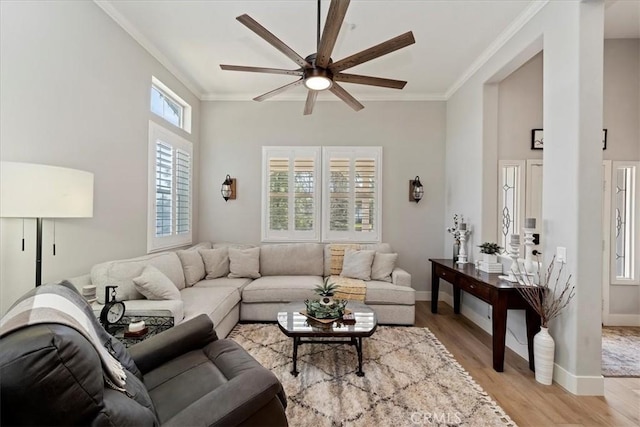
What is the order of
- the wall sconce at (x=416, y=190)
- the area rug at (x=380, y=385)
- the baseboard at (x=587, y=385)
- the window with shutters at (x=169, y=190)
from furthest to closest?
1. the wall sconce at (x=416, y=190)
2. the window with shutters at (x=169, y=190)
3. the baseboard at (x=587, y=385)
4. the area rug at (x=380, y=385)

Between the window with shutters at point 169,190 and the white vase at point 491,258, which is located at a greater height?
the window with shutters at point 169,190

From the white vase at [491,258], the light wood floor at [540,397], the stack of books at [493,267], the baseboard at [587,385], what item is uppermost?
the white vase at [491,258]

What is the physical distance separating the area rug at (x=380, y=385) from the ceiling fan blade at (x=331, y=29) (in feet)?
8.38

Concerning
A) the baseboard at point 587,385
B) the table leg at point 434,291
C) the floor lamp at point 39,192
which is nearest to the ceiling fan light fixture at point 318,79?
the floor lamp at point 39,192

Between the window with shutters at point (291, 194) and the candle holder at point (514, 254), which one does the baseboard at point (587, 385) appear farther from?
the window with shutters at point (291, 194)

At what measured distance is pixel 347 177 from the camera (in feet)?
16.0

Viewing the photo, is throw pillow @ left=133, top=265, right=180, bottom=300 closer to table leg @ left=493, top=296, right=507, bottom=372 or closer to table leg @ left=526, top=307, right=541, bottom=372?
table leg @ left=493, top=296, right=507, bottom=372

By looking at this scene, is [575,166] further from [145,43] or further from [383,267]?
[145,43]

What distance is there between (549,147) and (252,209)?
3.91 metres

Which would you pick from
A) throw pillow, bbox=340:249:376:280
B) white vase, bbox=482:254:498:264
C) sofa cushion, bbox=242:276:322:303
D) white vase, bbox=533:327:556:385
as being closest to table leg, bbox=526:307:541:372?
white vase, bbox=533:327:556:385

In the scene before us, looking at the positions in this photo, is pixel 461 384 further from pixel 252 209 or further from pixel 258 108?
pixel 258 108

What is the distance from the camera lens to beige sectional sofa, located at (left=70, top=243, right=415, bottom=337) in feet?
8.47

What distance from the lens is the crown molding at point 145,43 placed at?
9.19 ft

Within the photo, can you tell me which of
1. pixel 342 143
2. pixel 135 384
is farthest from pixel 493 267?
pixel 135 384
